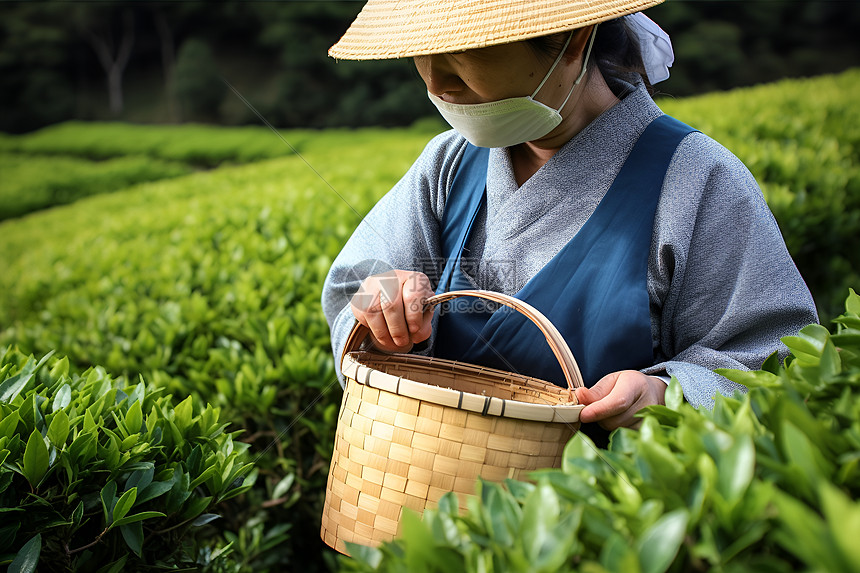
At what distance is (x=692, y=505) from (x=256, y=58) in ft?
82.2

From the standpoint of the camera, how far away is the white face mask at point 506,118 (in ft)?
4.72

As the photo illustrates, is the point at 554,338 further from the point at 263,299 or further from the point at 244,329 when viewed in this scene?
the point at 263,299

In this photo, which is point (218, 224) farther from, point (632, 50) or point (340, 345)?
point (632, 50)

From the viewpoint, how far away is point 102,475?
130cm

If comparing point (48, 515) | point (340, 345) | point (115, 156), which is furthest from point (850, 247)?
point (115, 156)

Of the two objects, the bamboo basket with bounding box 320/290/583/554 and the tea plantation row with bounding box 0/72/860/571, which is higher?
the bamboo basket with bounding box 320/290/583/554

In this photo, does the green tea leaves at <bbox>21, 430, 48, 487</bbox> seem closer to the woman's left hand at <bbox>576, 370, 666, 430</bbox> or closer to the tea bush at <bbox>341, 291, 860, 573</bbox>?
the tea bush at <bbox>341, 291, 860, 573</bbox>

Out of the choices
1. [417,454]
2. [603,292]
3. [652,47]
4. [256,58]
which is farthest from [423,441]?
[256,58]

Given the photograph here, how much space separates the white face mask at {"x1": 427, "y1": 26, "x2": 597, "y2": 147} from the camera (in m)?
1.44

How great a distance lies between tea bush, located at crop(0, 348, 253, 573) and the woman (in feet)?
1.26

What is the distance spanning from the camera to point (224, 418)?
214cm

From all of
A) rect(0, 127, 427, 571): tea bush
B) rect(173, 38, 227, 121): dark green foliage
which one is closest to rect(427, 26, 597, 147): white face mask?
rect(0, 127, 427, 571): tea bush

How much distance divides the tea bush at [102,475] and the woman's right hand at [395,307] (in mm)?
400

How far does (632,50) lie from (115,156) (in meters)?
18.6
